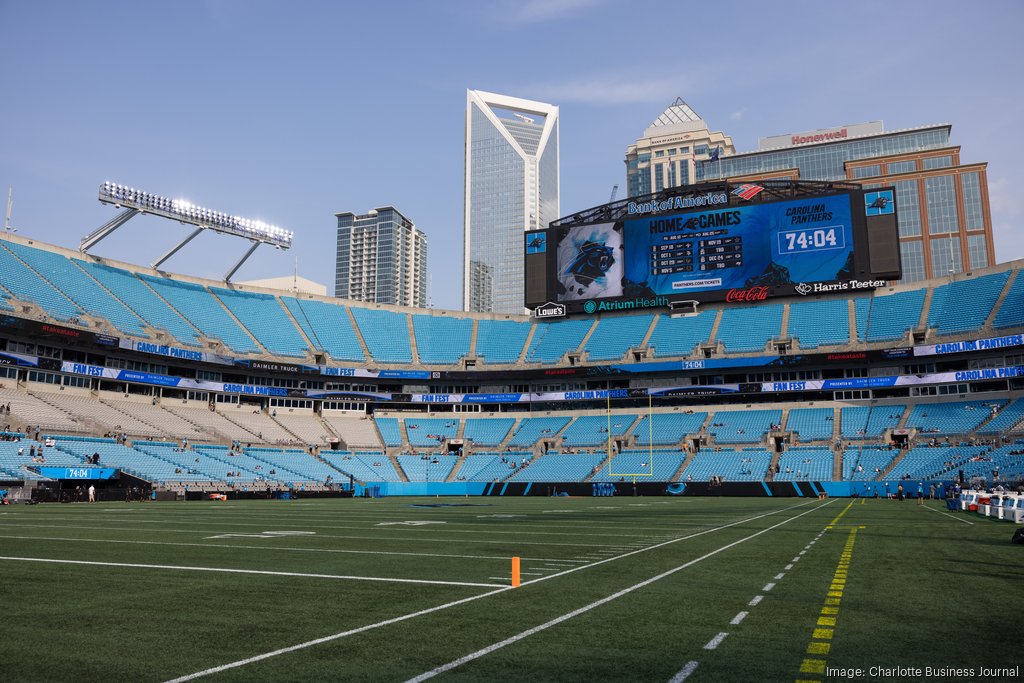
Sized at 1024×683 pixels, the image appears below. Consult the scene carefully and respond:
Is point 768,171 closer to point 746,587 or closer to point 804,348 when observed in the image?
point 804,348

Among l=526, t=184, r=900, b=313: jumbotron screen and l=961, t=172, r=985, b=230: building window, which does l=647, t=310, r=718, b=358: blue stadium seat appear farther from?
l=961, t=172, r=985, b=230: building window

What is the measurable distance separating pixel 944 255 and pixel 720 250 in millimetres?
86960

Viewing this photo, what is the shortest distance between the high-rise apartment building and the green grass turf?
443 feet

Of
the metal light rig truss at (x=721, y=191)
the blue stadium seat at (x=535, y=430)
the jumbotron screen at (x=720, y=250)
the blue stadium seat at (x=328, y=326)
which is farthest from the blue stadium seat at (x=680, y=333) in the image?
the blue stadium seat at (x=328, y=326)

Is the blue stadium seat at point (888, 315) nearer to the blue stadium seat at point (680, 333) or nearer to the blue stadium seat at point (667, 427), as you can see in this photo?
the blue stadium seat at point (680, 333)

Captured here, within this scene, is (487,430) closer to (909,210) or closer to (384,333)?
(384,333)

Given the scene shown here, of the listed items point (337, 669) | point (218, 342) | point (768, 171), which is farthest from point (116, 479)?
point (768, 171)

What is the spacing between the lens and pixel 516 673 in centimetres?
642

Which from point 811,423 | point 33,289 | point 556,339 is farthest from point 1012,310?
point 33,289

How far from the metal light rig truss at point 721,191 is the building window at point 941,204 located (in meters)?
76.2

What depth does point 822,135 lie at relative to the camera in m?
159

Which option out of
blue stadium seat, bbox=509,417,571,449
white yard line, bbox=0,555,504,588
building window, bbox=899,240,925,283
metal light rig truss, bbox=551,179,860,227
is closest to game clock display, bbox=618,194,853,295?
metal light rig truss, bbox=551,179,860,227

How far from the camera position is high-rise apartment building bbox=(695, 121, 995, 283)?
133 m

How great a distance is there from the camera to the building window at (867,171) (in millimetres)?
145375
